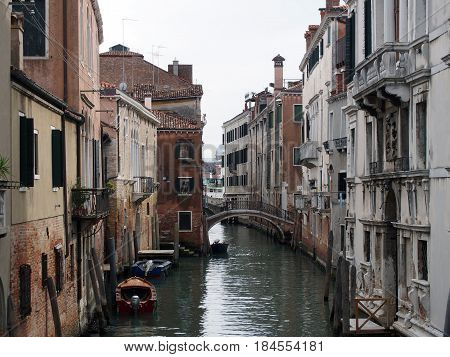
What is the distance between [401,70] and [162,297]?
992 centimetres

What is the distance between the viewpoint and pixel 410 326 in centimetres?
1166

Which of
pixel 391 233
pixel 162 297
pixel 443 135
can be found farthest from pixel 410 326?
pixel 162 297

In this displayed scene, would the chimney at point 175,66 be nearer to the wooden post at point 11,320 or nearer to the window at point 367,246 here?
the window at point 367,246

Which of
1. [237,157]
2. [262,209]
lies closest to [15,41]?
[262,209]

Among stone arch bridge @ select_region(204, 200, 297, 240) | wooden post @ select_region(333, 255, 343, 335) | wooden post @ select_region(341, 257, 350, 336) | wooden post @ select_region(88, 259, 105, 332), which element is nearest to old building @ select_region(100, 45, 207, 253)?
stone arch bridge @ select_region(204, 200, 297, 240)

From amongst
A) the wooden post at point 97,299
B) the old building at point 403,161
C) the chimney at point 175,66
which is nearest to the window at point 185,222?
the chimney at point 175,66

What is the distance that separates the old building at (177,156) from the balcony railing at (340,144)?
9.90 m

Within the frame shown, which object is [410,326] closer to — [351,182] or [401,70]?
[401,70]

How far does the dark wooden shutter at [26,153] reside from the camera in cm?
927

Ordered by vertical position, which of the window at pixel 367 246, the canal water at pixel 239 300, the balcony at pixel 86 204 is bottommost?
the canal water at pixel 239 300

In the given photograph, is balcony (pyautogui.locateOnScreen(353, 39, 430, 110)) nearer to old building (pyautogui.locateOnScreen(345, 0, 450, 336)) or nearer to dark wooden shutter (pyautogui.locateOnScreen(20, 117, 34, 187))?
old building (pyautogui.locateOnScreen(345, 0, 450, 336))

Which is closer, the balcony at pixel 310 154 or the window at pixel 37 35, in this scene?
the window at pixel 37 35

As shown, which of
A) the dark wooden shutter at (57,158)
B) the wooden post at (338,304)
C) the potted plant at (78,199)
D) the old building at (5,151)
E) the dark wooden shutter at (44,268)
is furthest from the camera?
the wooden post at (338,304)

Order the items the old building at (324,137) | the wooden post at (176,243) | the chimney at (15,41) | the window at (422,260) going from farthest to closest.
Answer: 1. the wooden post at (176,243)
2. the old building at (324,137)
3. the window at (422,260)
4. the chimney at (15,41)
